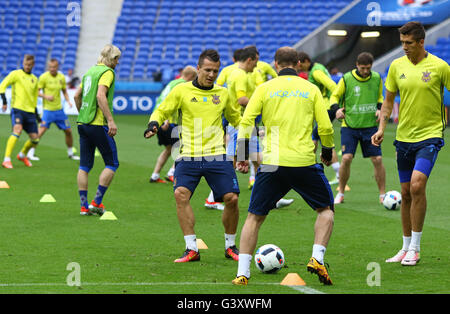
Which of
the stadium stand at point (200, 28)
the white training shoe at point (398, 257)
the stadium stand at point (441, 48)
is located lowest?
the white training shoe at point (398, 257)

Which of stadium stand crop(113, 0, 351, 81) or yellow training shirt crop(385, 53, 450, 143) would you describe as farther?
stadium stand crop(113, 0, 351, 81)

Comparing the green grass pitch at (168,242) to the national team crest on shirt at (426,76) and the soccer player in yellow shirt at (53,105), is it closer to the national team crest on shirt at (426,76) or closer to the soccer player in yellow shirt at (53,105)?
the national team crest on shirt at (426,76)

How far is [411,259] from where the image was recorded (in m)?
7.44

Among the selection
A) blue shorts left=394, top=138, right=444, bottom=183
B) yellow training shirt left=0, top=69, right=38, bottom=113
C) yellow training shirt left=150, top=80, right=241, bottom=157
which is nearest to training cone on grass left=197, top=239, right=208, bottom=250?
yellow training shirt left=150, top=80, right=241, bottom=157

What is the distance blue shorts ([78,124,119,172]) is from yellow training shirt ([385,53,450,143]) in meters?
4.05

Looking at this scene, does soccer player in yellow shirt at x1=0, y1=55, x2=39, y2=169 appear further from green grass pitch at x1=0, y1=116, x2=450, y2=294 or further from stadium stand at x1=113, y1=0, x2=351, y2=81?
stadium stand at x1=113, y1=0, x2=351, y2=81

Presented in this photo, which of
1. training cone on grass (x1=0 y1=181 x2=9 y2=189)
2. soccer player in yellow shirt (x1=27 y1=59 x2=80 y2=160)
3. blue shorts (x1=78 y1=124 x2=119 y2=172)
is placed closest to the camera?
blue shorts (x1=78 y1=124 x2=119 y2=172)

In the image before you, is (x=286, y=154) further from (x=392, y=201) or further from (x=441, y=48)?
(x=441, y=48)

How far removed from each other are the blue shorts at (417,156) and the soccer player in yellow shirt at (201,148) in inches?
62.3

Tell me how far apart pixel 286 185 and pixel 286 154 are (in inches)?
10.3

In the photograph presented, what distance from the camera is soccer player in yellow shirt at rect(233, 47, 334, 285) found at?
6.52 meters

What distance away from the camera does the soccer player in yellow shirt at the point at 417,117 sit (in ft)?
24.5

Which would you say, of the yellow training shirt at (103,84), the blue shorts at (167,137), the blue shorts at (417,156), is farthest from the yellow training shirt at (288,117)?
the blue shorts at (167,137)
